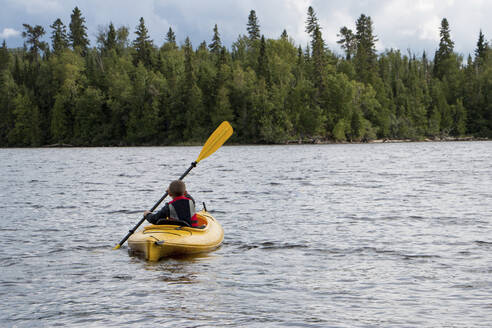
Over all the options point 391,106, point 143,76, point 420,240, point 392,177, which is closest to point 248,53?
point 143,76

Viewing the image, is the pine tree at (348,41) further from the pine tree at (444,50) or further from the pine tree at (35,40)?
the pine tree at (35,40)

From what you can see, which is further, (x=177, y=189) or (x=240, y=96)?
(x=240, y=96)

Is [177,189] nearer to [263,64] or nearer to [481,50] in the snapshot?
[263,64]

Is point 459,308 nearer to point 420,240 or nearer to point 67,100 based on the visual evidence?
point 420,240

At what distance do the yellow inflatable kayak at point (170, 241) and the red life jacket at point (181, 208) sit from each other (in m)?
0.18

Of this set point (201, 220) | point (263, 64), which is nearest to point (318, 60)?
point (263, 64)

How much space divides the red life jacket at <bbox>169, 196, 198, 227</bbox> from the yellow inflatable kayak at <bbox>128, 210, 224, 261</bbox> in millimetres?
184

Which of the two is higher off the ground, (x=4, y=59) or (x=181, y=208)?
(x=4, y=59)

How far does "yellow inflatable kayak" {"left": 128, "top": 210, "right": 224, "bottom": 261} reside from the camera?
9.49 m

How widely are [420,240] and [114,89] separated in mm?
83995

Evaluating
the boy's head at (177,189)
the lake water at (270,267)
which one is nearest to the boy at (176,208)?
the boy's head at (177,189)

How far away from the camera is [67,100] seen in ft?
299

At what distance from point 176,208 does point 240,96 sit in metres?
75.1

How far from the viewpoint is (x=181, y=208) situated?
9992 millimetres
